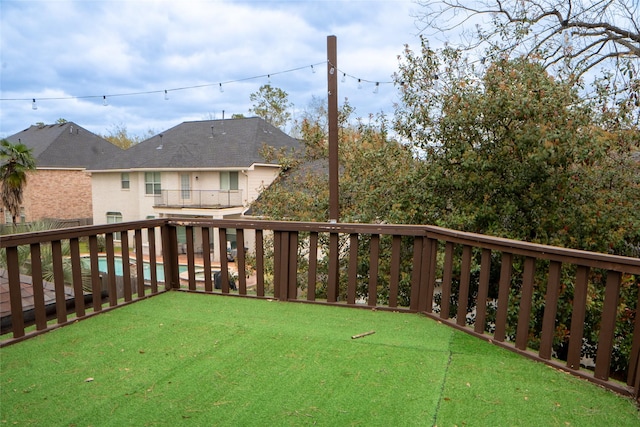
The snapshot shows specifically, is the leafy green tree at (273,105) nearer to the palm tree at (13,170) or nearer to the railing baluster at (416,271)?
the palm tree at (13,170)

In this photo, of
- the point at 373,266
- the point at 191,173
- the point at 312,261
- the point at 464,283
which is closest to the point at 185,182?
the point at 191,173

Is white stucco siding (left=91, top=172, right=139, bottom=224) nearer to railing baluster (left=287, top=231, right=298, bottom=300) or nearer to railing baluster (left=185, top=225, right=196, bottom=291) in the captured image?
railing baluster (left=185, top=225, right=196, bottom=291)

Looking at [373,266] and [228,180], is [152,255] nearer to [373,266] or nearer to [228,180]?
[373,266]

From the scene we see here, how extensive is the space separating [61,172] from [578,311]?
2416 cm

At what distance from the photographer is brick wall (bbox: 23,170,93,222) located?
20.8 meters

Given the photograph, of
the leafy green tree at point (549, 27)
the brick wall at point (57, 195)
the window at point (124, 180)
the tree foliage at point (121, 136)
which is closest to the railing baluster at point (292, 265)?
the leafy green tree at point (549, 27)

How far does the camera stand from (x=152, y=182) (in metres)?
17.9

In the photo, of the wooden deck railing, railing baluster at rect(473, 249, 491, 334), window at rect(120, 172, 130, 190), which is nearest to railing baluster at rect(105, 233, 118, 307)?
the wooden deck railing

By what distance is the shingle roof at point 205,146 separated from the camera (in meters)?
16.9

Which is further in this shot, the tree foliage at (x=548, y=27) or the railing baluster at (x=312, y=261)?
the tree foliage at (x=548, y=27)

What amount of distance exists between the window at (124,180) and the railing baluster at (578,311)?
746 inches

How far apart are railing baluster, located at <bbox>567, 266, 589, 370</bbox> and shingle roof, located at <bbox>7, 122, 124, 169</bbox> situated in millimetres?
21769

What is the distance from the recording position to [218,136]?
18.2m

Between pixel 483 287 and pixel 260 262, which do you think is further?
pixel 260 262
